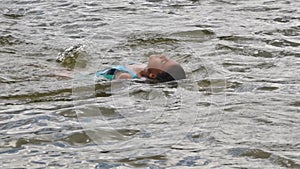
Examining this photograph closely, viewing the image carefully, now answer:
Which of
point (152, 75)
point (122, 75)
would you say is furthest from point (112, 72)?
point (152, 75)

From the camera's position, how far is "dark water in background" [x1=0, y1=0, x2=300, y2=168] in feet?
18.6

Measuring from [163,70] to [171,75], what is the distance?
107mm

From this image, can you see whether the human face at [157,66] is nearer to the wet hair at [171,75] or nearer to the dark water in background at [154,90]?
the wet hair at [171,75]

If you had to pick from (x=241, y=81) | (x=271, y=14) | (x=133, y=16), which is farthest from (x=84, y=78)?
(x=271, y=14)

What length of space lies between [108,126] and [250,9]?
635 centimetres

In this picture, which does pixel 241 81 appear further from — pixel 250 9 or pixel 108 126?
pixel 250 9

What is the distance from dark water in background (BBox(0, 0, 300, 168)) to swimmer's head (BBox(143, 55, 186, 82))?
0.46 ft

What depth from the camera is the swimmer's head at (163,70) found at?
25.7ft

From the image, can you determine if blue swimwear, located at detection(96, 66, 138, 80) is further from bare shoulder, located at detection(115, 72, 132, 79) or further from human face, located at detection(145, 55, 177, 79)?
human face, located at detection(145, 55, 177, 79)

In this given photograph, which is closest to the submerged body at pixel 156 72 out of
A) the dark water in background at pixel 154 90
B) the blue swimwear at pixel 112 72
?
the blue swimwear at pixel 112 72

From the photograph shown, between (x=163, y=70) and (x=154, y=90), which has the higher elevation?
(x=163, y=70)

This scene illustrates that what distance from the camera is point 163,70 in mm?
7820

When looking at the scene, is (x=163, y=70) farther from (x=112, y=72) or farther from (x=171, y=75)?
(x=112, y=72)

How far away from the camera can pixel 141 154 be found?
5.63 meters
